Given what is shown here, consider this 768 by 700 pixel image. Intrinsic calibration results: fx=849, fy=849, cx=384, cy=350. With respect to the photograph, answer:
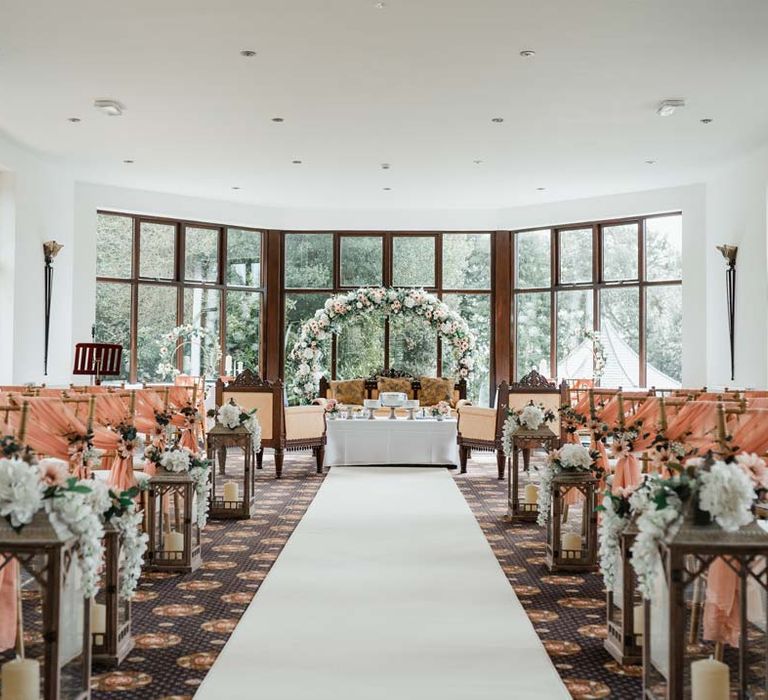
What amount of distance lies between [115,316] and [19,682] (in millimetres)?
10758

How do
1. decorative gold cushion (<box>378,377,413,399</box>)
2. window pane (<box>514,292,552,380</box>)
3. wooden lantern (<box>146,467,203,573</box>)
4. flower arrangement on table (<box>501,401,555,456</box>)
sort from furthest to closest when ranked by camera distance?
1. window pane (<box>514,292,552,380</box>)
2. decorative gold cushion (<box>378,377,413,399</box>)
3. flower arrangement on table (<box>501,401,555,456</box>)
4. wooden lantern (<box>146,467,203,573</box>)

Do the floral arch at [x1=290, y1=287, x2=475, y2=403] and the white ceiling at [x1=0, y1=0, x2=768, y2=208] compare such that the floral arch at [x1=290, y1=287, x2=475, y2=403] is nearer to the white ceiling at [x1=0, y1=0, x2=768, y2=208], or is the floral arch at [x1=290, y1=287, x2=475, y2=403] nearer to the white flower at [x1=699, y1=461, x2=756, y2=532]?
the white ceiling at [x1=0, y1=0, x2=768, y2=208]

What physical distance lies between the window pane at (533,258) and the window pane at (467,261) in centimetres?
53

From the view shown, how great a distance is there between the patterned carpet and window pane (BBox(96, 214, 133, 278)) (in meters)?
6.87

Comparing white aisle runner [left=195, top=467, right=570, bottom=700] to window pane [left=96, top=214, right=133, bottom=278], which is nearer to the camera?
white aisle runner [left=195, top=467, right=570, bottom=700]

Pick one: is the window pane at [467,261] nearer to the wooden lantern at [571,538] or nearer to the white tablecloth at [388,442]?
the white tablecloth at [388,442]

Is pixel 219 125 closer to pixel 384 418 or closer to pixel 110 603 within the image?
pixel 384 418

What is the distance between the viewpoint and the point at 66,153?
10.6m

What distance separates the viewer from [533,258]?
14.4 m

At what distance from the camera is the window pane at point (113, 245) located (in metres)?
12.8

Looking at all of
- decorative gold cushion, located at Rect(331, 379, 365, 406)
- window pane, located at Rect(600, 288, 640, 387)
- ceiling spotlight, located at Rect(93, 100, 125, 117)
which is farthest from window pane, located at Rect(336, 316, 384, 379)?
ceiling spotlight, located at Rect(93, 100, 125, 117)

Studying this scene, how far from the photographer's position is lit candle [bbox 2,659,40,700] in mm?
2785

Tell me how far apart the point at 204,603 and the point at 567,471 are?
2.37 metres

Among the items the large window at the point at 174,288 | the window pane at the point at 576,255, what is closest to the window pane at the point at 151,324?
the large window at the point at 174,288
